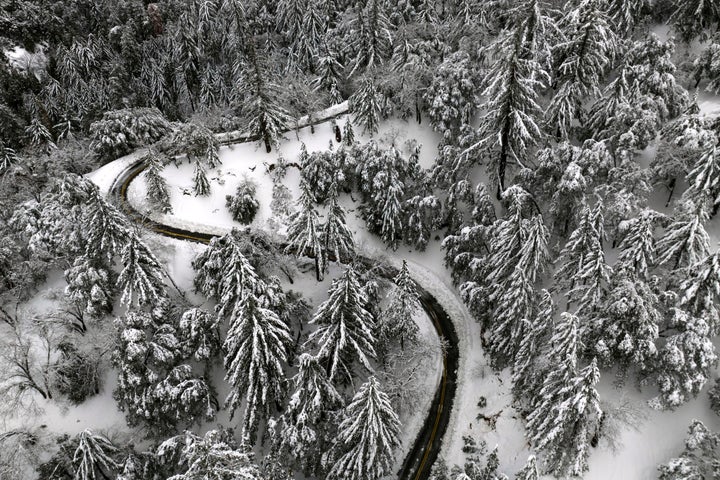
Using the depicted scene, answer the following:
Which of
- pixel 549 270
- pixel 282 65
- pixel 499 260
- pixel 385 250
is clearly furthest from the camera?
pixel 282 65

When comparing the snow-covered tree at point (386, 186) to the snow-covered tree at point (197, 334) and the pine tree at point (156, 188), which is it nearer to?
the snow-covered tree at point (197, 334)

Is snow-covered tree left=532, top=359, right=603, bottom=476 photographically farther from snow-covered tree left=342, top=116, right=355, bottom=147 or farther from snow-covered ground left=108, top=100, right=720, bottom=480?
snow-covered tree left=342, top=116, right=355, bottom=147

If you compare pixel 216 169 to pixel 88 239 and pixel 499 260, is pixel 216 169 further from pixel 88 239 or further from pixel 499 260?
pixel 499 260

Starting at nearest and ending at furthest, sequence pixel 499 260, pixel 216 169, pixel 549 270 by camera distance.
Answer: pixel 499 260, pixel 549 270, pixel 216 169

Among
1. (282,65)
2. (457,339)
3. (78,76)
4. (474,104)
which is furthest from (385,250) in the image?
(78,76)

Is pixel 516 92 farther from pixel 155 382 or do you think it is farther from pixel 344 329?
pixel 155 382

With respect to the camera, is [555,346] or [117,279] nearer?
[555,346]

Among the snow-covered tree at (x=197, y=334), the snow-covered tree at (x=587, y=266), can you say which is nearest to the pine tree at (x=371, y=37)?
the snow-covered tree at (x=587, y=266)
